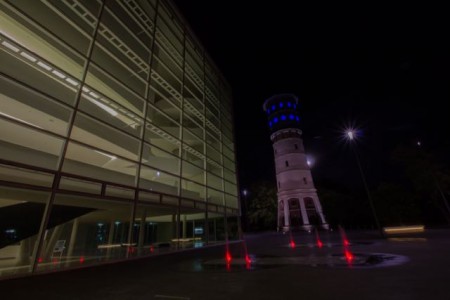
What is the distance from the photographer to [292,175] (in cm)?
4997

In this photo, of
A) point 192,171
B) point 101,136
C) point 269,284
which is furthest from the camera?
point 192,171

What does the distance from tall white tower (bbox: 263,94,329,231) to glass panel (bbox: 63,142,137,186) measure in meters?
35.8

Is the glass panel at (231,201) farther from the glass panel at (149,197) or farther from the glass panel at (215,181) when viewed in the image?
the glass panel at (149,197)

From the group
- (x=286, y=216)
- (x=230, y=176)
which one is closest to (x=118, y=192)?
(x=230, y=176)

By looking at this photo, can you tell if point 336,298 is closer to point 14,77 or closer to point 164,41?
point 14,77

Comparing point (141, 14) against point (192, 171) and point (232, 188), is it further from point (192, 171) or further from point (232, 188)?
point (232, 188)

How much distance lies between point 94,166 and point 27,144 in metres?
6.27

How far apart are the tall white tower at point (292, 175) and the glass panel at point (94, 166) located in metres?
35.8

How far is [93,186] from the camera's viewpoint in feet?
42.4

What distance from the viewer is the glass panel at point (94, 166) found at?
12594 mm

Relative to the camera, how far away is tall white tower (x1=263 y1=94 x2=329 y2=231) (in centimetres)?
4766

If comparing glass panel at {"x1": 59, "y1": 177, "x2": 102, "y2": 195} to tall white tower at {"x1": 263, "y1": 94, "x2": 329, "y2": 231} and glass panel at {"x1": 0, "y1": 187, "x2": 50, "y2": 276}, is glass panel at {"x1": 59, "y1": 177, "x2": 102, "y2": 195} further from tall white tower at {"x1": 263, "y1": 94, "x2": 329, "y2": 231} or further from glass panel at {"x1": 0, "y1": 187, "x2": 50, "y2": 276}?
tall white tower at {"x1": 263, "y1": 94, "x2": 329, "y2": 231}

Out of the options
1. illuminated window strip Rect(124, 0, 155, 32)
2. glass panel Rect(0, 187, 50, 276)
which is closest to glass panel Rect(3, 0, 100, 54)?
illuminated window strip Rect(124, 0, 155, 32)

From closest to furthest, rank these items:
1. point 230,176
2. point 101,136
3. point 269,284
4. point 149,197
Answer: point 269,284 < point 101,136 < point 149,197 < point 230,176
